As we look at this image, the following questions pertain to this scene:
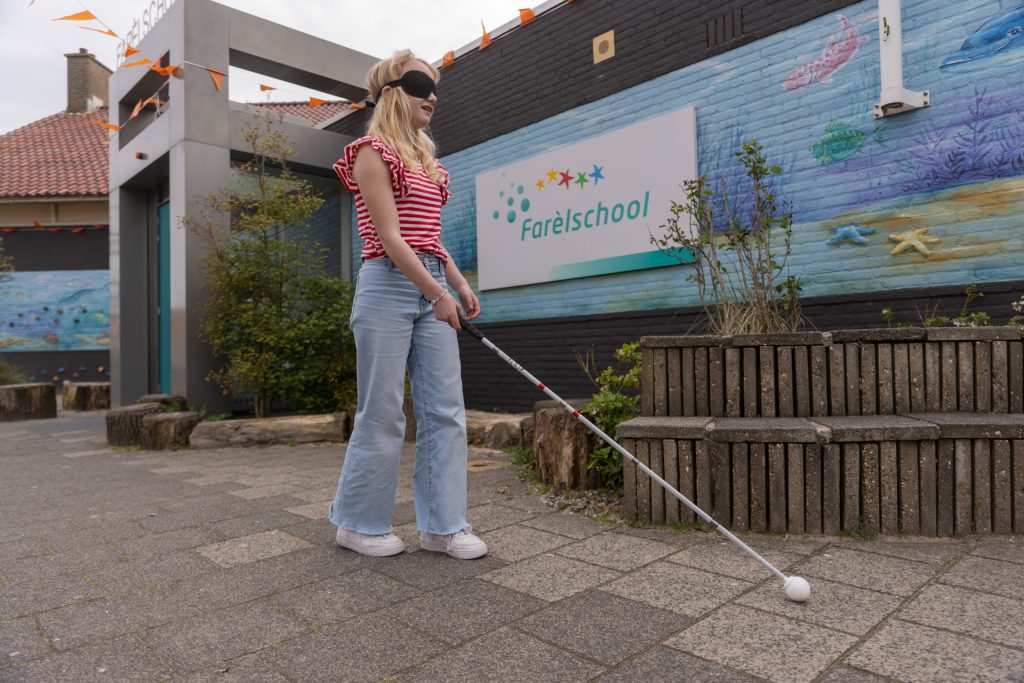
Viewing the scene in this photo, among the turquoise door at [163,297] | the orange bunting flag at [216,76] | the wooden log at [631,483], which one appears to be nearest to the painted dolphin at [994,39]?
the wooden log at [631,483]

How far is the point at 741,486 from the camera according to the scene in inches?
122

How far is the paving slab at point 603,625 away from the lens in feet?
6.38

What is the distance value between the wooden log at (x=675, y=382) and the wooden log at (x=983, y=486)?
50.9 inches

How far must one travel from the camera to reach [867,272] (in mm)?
4945

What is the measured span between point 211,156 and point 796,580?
26.5ft

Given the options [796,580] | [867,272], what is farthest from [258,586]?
[867,272]

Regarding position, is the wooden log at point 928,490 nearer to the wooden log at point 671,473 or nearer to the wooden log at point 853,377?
the wooden log at point 853,377

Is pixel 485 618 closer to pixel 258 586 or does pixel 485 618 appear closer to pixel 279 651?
pixel 279 651

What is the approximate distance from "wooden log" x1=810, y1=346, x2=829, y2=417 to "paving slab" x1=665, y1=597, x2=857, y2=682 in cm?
150

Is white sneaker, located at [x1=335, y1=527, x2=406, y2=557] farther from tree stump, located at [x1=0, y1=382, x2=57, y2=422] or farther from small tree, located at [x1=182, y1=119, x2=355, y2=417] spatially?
tree stump, located at [x1=0, y1=382, x2=57, y2=422]

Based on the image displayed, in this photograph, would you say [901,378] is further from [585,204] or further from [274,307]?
[274,307]

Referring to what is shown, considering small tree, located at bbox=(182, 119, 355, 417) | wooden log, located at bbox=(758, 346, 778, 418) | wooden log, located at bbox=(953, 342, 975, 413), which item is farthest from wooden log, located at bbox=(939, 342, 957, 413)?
small tree, located at bbox=(182, 119, 355, 417)

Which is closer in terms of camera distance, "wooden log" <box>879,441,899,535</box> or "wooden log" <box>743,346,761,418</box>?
"wooden log" <box>879,441,899,535</box>

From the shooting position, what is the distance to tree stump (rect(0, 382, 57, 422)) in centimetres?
1040
